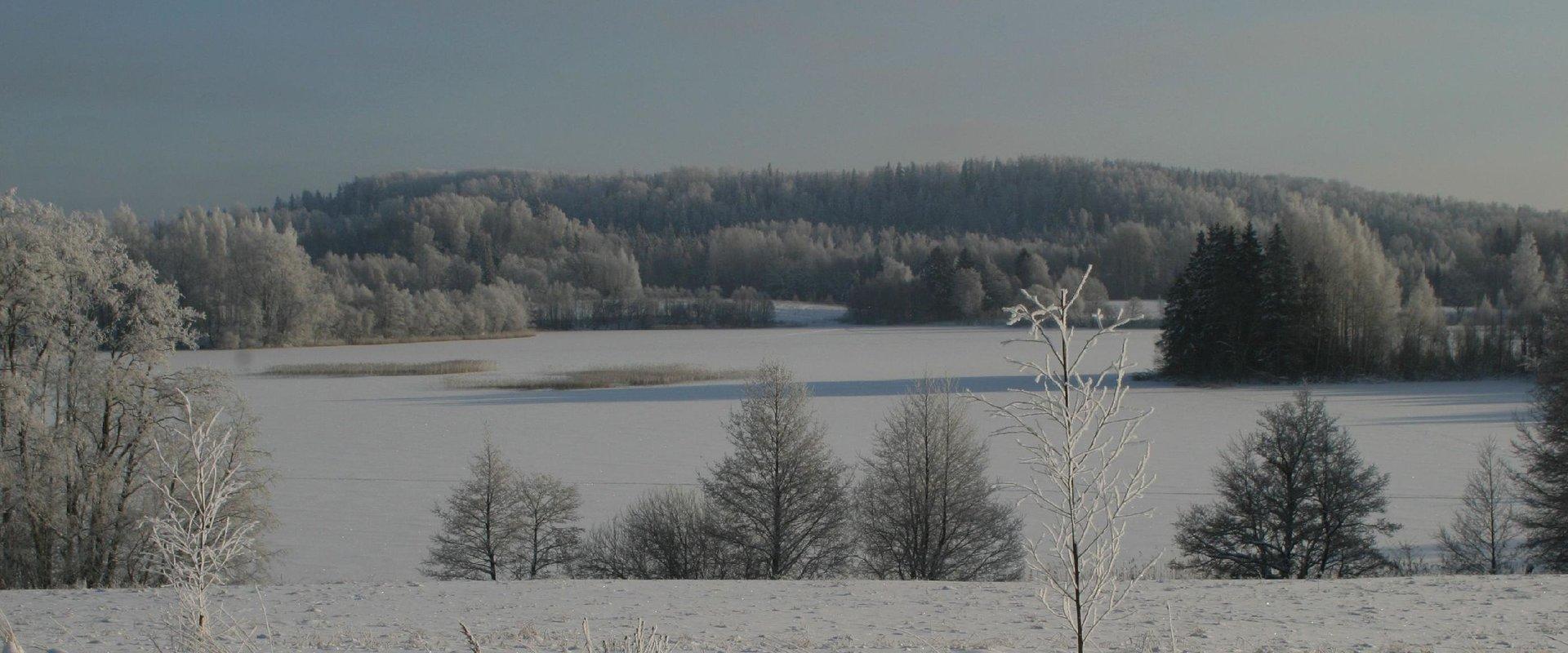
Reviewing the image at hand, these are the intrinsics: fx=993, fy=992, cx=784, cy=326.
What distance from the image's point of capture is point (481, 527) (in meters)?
19.9

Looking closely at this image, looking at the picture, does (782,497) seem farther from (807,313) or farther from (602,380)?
(807,313)

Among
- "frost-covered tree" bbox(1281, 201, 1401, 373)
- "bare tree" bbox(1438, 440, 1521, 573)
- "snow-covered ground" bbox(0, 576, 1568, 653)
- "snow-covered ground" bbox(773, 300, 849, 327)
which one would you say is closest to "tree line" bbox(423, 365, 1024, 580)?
"snow-covered ground" bbox(0, 576, 1568, 653)

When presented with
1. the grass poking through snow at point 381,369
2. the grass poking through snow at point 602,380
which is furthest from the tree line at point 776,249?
the grass poking through snow at point 602,380

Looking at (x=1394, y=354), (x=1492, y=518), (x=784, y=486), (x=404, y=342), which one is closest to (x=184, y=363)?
(x=404, y=342)

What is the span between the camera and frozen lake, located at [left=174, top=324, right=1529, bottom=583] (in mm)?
20344

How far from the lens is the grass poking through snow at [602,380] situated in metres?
46.2

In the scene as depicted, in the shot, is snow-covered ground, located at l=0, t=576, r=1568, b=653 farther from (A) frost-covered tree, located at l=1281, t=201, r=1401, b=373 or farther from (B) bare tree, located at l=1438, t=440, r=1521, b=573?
(A) frost-covered tree, located at l=1281, t=201, r=1401, b=373

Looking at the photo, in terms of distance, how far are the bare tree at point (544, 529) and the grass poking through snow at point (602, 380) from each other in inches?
965

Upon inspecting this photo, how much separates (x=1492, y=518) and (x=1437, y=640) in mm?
11246

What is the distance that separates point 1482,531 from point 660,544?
16568mm

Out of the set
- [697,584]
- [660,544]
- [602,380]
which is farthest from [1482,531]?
[602,380]

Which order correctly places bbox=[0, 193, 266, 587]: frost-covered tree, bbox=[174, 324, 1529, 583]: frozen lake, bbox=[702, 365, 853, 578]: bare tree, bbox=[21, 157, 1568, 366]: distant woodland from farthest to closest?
1. bbox=[21, 157, 1568, 366]: distant woodland
2. bbox=[702, 365, 853, 578]: bare tree
3. bbox=[174, 324, 1529, 583]: frozen lake
4. bbox=[0, 193, 266, 587]: frost-covered tree

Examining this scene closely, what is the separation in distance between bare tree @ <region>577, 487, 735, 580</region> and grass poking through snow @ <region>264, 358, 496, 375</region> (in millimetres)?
35913

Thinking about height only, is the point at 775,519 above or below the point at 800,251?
below
